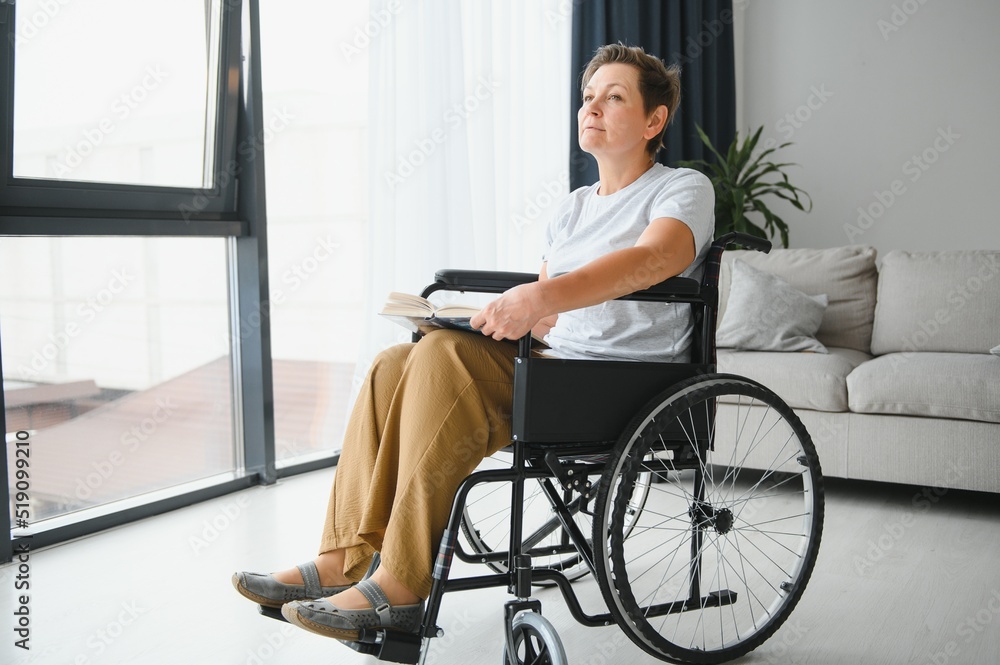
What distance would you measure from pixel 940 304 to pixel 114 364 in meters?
2.55

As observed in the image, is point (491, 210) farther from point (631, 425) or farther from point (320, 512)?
point (631, 425)

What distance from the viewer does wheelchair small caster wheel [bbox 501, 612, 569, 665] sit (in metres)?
1.25

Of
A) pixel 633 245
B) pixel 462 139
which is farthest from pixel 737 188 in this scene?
pixel 633 245

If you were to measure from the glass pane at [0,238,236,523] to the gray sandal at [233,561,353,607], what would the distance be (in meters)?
1.05

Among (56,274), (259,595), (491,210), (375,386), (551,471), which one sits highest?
(491,210)

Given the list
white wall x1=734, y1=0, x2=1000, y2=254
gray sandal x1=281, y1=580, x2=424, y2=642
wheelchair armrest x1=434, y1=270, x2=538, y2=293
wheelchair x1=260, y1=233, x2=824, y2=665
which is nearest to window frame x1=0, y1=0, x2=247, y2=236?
wheelchair x1=260, y1=233, x2=824, y2=665

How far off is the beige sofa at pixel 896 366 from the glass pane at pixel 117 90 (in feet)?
5.73

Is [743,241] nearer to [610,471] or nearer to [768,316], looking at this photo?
[610,471]

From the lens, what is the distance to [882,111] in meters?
4.07

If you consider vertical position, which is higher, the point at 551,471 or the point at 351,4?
the point at 351,4

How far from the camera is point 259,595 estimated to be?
139cm

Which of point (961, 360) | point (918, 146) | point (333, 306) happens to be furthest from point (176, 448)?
point (918, 146)

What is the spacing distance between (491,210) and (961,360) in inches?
63.4

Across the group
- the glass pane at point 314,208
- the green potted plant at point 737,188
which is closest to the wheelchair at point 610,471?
the glass pane at point 314,208
